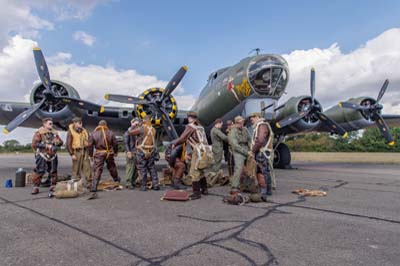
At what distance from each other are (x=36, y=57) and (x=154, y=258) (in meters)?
10.6

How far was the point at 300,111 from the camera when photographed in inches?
490

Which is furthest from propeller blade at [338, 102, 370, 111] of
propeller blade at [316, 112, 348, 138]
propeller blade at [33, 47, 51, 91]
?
propeller blade at [33, 47, 51, 91]

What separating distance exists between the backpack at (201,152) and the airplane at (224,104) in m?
4.44

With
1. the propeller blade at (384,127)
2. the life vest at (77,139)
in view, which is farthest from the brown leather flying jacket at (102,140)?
the propeller blade at (384,127)

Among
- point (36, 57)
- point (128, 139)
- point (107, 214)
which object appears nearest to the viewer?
point (107, 214)

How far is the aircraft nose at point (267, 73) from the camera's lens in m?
10.7

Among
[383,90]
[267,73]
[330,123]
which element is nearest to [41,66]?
[267,73]

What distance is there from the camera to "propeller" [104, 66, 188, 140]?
10.5m

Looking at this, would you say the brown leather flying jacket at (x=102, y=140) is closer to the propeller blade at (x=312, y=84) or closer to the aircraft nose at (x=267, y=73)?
the aircraft nose at (x=267, y=73)

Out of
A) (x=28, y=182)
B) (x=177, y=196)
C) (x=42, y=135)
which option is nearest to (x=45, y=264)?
(x=177, y=196)

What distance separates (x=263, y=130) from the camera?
577 cm

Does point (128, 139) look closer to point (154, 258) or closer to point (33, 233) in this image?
point (33, 233)

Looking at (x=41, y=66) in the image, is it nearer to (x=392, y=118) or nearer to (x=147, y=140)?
(x=147, y=140)

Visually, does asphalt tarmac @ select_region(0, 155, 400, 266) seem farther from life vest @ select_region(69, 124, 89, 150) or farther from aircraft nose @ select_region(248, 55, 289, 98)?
aircraft nose @ select_region(248, 55, 289, 98)
